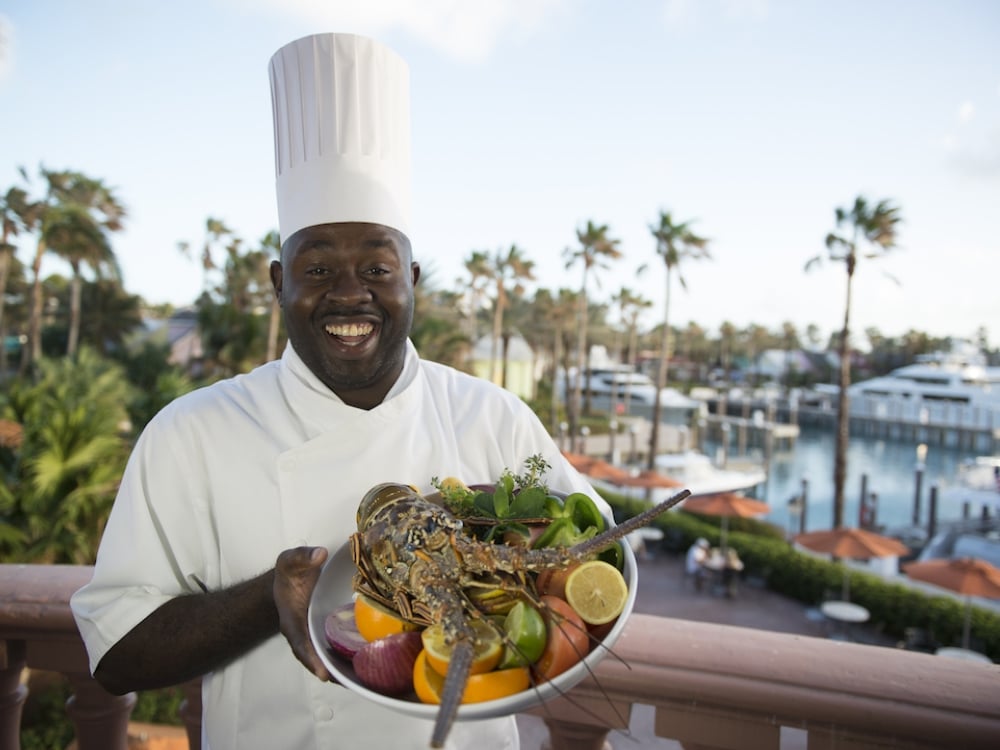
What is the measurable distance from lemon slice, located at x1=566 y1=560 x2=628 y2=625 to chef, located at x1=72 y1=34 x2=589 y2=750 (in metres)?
0.49

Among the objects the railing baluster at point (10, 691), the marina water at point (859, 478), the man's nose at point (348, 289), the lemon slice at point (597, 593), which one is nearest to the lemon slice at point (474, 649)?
the lemon slice at point (597, 593)

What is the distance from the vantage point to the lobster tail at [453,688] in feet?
2.73

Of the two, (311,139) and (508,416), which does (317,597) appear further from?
(311,139)

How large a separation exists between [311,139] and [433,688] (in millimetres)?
1421

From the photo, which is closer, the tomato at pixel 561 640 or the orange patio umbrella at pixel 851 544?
the tomato at pixel 561 640

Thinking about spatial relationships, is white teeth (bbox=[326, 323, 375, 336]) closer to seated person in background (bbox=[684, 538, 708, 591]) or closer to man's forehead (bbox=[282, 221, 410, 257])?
man's forehead (bbox=[282, 221, 410, 257])

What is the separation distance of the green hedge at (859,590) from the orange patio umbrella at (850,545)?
708 mm

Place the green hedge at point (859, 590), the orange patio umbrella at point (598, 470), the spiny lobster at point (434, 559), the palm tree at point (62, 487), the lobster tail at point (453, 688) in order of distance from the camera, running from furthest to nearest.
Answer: the orange patio umbrella at point (598, 470)
the green hedge at point (859, 590)
the palm tree at point (62, 487)
the spiny lobster at point (434, 559)
the lobster tail at point (453, 688)

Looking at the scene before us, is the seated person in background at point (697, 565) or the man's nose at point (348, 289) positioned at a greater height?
the man's nose at point (348, 289)

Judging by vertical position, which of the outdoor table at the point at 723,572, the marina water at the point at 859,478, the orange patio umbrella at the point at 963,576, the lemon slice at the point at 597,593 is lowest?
the marina water at the point at 859,478

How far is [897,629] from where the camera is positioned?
562 inches

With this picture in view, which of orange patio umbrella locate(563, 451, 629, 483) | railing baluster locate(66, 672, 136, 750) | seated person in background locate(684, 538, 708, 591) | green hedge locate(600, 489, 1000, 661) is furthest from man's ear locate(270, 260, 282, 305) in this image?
orange patio umbrella locate(563, 451, 629, 483)

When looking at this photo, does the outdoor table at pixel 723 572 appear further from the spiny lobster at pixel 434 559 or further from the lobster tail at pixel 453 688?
the lobster tail at pixel 453 688

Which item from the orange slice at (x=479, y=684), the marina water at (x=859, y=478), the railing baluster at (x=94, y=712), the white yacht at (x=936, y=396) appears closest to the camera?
the orange slice at (x=479, y=684)
